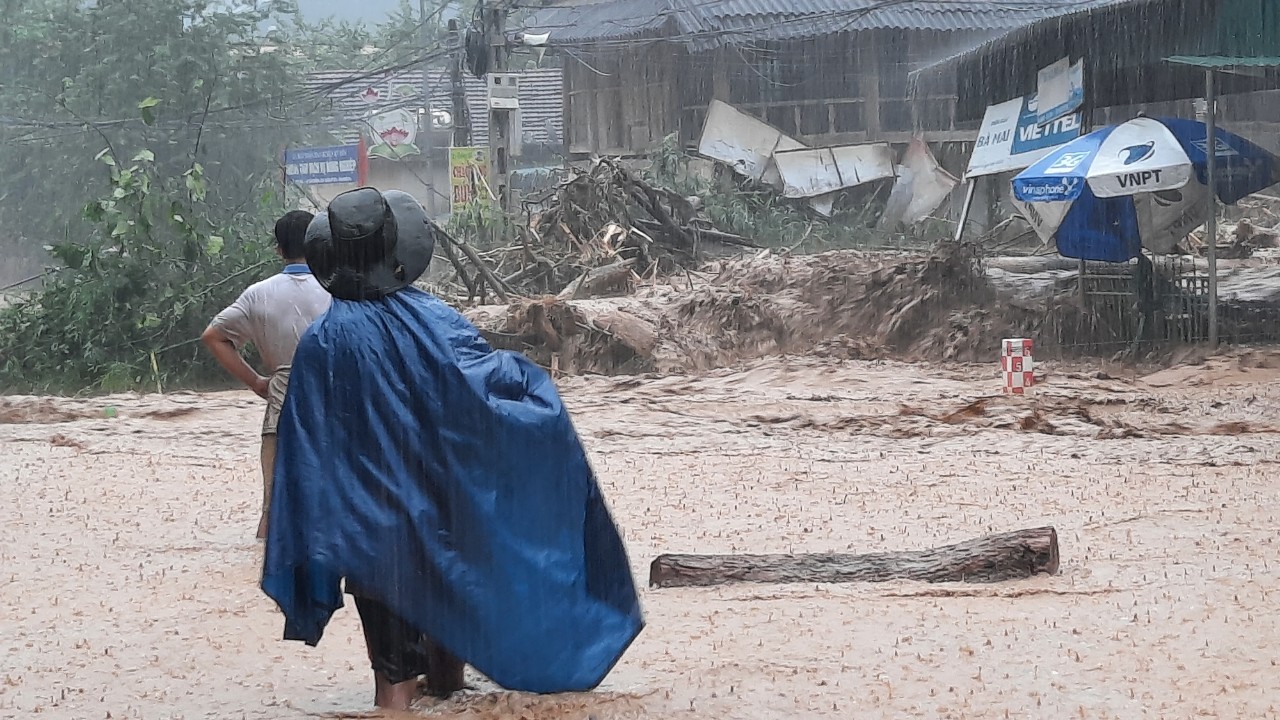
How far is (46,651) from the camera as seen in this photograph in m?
5.09

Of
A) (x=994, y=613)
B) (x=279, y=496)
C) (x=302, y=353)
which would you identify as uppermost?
(x=302, y=353)

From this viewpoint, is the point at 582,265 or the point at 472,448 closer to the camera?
the point at 472,448

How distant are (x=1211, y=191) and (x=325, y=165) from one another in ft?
48.6

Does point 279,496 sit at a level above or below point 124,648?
above

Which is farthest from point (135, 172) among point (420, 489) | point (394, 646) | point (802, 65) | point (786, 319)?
point (802, 65)

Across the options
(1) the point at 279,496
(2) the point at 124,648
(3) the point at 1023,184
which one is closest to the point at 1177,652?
(1) the point at 279,496

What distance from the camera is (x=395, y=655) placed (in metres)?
3.97

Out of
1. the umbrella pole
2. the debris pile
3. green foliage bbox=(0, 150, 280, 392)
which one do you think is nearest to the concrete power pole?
the debris pile

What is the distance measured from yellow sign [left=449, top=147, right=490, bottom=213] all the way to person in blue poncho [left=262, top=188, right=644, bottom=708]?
770 inches

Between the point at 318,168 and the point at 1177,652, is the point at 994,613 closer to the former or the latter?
the point at 1177,652

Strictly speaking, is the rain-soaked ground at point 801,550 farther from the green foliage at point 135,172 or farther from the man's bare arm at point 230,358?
the green foliage at point 135,172

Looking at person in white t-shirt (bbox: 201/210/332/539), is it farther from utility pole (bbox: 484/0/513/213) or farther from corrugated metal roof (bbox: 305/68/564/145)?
corrugated metal roof (bbox: 305/68/564/145)

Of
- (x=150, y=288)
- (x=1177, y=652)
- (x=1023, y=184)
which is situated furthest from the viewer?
(x=150, y=288)

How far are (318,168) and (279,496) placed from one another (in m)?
21.2
